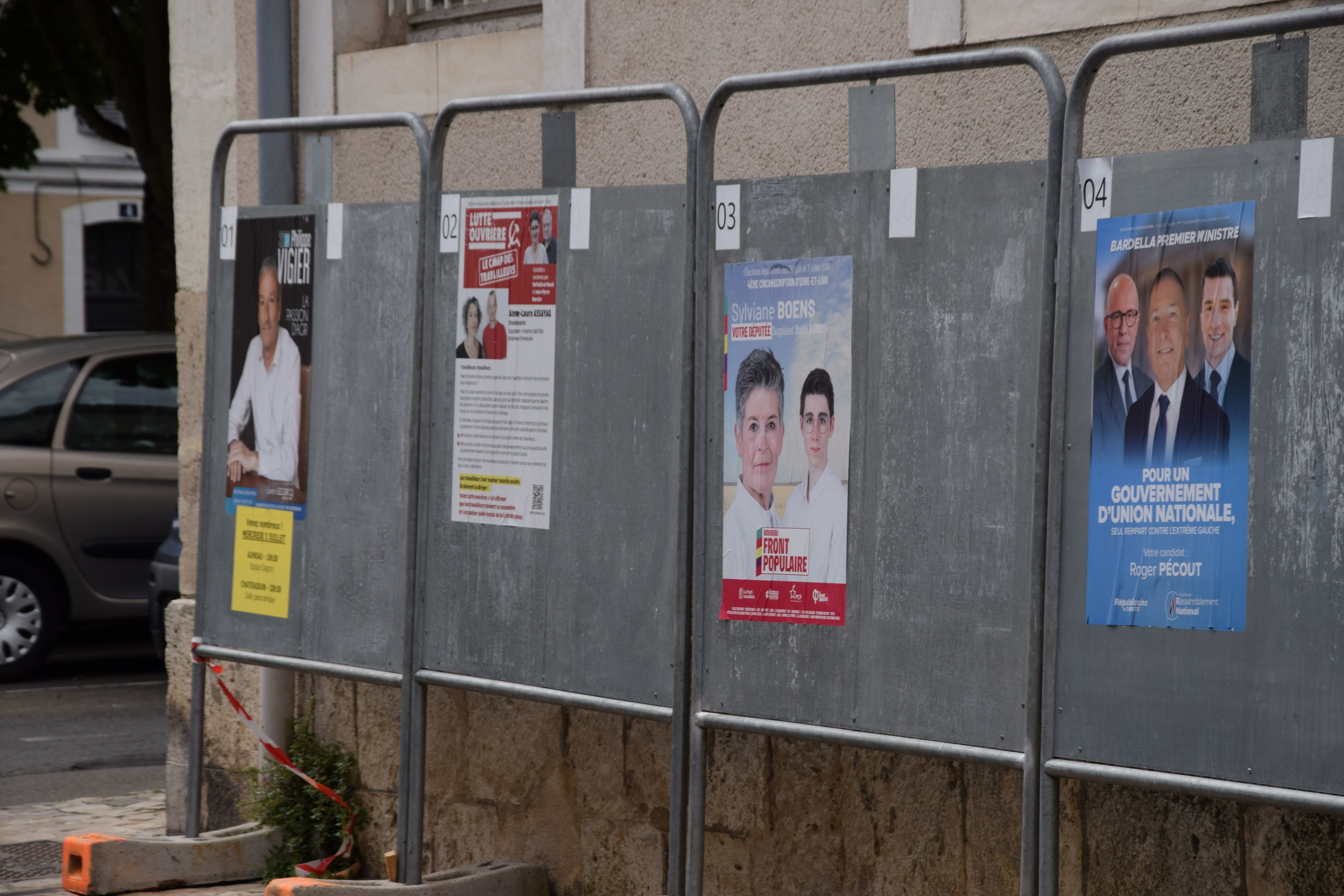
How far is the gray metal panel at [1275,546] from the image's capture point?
3.12m

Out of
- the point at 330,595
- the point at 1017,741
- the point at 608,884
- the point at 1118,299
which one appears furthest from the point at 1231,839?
the point at 330,595

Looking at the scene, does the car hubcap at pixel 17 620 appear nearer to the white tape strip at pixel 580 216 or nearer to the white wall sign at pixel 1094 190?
the white tape strip at pixel 580 216

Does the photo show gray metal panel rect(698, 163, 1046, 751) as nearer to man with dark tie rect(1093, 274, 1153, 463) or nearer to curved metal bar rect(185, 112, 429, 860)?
man with dark tie rect(1093, 274, 1153, 463)

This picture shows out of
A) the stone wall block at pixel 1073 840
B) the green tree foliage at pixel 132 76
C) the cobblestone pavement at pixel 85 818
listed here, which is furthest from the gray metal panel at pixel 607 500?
the green tree foliage at pixel 132 76

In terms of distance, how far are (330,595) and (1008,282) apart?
236cm

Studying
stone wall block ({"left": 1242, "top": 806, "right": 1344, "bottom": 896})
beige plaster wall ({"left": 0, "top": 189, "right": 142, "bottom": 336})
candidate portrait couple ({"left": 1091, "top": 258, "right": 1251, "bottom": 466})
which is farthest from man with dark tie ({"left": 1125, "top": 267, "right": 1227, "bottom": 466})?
beige plaster wall ({"left": 0, "top": 189, "right": 142, "bottom": 336})

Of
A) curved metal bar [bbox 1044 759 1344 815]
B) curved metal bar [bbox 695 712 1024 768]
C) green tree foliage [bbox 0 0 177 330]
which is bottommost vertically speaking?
curved metal bar [bbox 695 712 1024 768]

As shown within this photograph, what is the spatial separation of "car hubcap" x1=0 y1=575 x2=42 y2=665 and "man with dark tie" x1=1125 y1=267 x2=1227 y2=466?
7846 mm

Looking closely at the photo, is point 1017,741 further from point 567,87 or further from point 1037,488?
point 567,87

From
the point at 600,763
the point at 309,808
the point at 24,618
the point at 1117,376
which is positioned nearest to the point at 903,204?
the point at 1117,376

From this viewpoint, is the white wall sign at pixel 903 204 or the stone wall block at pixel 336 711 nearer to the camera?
the white wall sign at pixel 903 204

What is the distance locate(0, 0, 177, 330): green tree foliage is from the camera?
475 inches

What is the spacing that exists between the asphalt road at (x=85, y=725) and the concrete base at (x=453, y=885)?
95.9 inches

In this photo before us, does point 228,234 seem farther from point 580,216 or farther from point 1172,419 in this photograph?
point 1172,419
